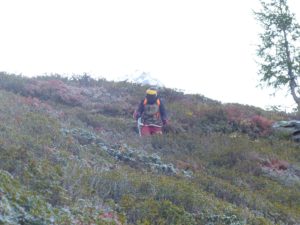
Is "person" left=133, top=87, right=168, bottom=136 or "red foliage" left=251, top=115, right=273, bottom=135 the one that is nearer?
"person" left=133, top=87, right=168, bottom=136

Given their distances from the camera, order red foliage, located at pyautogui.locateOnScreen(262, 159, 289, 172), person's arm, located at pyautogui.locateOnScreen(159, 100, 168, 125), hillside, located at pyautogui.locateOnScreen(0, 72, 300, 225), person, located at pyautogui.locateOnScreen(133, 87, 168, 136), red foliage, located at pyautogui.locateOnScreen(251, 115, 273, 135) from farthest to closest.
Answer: red foliage, located at pyautogui.locateOnScreen(251, 115, 273, 135)
person's arm, located at pyautogui.locateOnScreen(159, 100, 168, 125)
person, located at pyautogui.locateOnScreen(133, 87, 168, 136)
red foliage, located at pyautogui.locateOnScreen(262, 159, 289, 172)
hillside, located at pyautogui.locateOnScreen(0, 72, 300, 225)

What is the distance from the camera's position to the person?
703 inches

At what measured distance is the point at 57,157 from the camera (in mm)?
10031

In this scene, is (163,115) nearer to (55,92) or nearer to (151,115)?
(151,115)

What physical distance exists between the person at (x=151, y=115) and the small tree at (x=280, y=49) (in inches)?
386

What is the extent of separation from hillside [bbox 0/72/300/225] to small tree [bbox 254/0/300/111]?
3.21m

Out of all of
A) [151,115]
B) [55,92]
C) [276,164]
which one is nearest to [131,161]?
[276,164]

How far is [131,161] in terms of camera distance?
12.7 m

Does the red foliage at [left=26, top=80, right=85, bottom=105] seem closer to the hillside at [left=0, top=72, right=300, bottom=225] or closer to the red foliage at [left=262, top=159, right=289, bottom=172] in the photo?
the hillside at [left=0, top=72, right=300, bottom=225]

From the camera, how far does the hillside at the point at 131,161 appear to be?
306 inches

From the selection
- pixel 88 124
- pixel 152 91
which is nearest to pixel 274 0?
pixel 152 91

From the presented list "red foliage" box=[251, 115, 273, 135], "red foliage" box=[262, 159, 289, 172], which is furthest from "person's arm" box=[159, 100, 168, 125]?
"red foliage" box=[262, 159, 289, 172]

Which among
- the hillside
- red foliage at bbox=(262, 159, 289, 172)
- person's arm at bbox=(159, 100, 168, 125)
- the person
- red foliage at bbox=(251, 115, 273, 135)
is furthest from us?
red foliage at bbox=(251, 115, 273, 135)

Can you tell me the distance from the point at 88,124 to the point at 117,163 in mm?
5232
